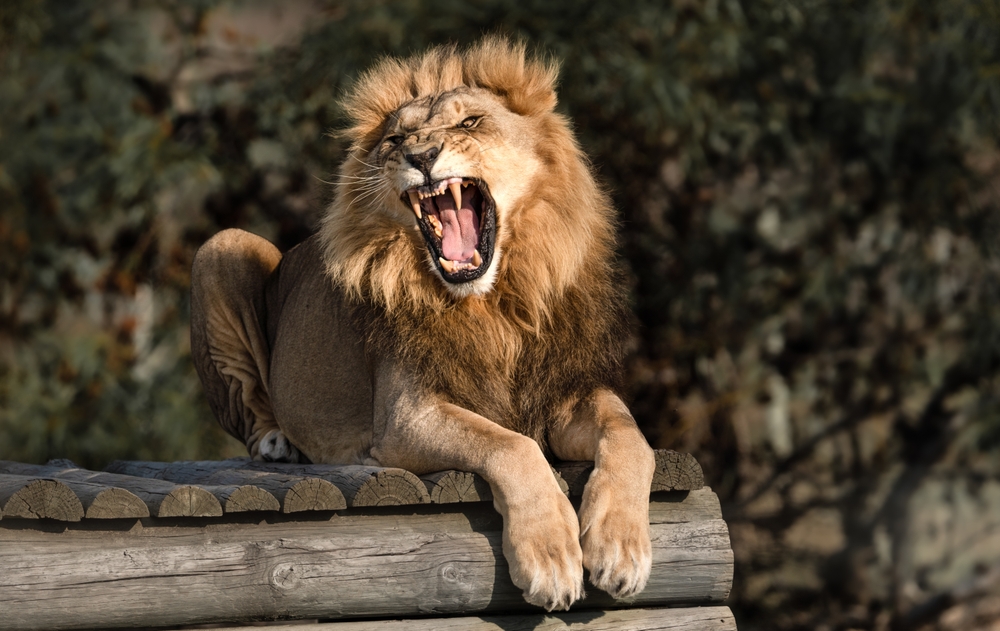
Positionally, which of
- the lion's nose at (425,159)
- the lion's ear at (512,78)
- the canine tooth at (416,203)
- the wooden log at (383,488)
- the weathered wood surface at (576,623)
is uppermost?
the lion's ear at (512,78)

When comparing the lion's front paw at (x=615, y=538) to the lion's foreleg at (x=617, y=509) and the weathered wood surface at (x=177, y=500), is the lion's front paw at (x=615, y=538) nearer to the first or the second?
the lion's foreleg at (x=617, y=509)

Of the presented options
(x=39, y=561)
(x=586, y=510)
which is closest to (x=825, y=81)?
(x=586, y=510)

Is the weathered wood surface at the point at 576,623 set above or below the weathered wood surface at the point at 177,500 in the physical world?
below

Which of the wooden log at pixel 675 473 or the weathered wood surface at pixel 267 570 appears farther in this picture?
the wooden log at pixel 675 473

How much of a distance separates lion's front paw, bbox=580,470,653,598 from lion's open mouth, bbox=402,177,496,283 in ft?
2.44

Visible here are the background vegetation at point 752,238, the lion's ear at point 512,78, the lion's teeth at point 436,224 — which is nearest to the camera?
the lion's teeth at point 436,224

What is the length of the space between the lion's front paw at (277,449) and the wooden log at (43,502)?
4.36 feet

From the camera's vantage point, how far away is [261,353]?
4.64 meters

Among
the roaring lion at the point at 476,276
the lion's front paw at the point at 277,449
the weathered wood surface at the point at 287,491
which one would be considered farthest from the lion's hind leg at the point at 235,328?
the weathered wood surface at the point at 287,491

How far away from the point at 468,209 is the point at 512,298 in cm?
30

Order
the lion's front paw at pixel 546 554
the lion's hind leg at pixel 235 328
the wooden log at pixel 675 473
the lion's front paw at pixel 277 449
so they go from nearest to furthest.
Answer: the lion's front paw at pixel 546 554 → the wooden log at pixel 675 473 → the lion's front paw at pixel 277 449 → the lion's hind leg at pixel 235 328

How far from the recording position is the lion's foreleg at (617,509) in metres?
3.04

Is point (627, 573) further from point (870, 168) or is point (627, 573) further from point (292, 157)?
point (292, 157)

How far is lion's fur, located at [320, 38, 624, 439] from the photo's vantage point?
3568 mm
